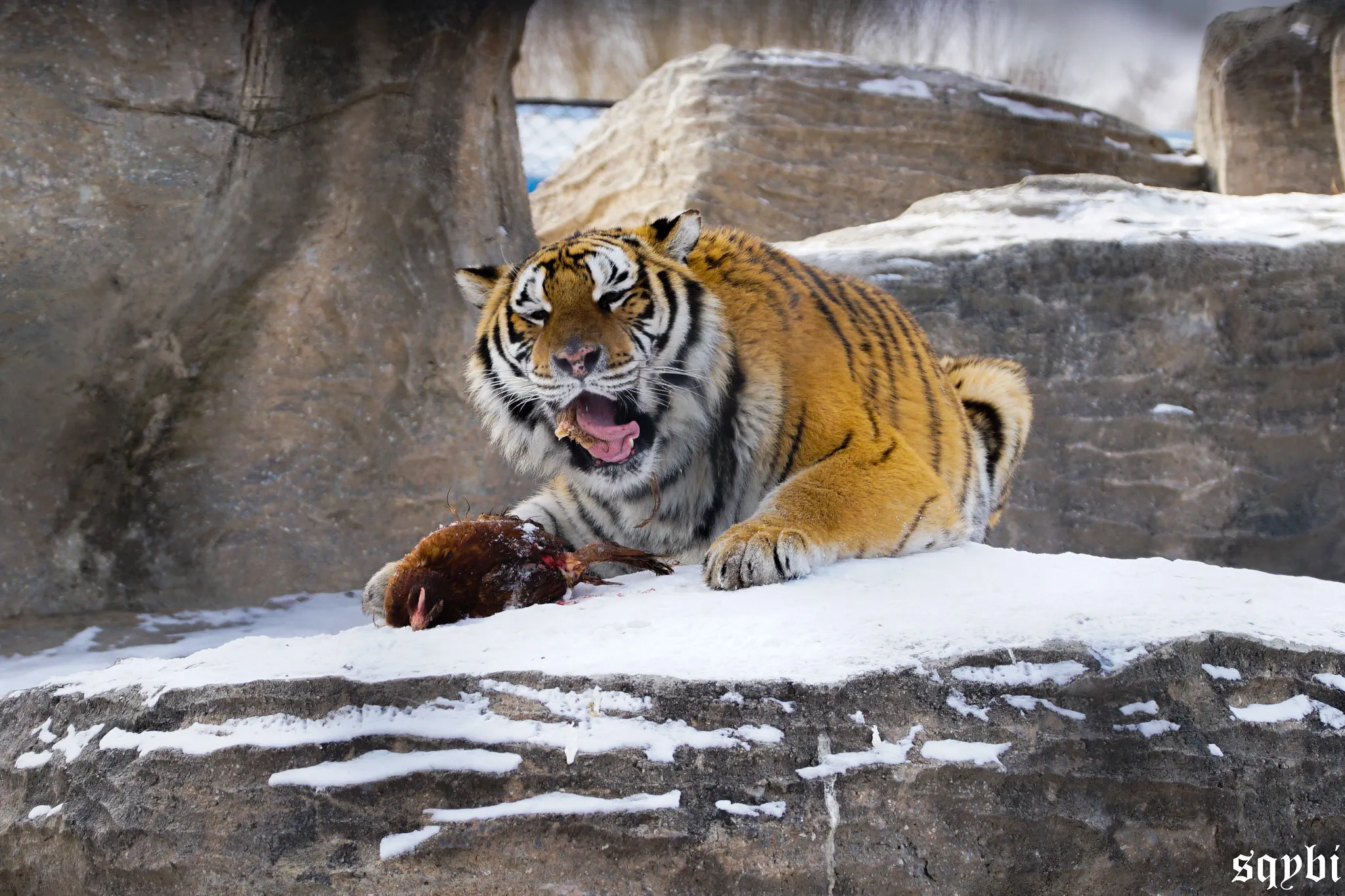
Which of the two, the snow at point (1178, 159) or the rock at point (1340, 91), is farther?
the snow at point (1178, 159)

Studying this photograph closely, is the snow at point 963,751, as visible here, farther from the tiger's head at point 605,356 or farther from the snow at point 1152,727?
the tiger's head at point 605,356

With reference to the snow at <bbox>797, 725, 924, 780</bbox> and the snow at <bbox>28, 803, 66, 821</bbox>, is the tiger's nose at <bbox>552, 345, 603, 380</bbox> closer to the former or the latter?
the snow at <bbox>797, 725, 924, 780</bbox>

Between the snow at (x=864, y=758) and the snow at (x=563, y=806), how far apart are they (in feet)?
0.49

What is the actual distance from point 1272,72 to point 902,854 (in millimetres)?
5689

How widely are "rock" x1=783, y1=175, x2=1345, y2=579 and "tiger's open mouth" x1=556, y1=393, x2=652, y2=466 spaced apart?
189 cm

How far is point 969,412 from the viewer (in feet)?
8.54

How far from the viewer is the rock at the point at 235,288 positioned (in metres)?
2.94

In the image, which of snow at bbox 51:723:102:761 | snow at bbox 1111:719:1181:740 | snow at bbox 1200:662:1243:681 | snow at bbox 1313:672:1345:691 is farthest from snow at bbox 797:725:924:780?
snow at bbox 51:723:102:761

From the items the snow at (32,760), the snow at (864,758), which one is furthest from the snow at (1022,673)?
the snow at (32,760)

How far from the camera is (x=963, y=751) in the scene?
1.22 m

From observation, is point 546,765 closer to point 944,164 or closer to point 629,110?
point 944,164

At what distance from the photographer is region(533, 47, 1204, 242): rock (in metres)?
5.71

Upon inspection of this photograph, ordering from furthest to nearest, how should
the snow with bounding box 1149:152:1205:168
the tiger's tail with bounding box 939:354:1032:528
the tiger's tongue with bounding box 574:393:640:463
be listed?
the snow with bounding box 1149:152:1205:168, the tiger's tail with bounding box 939:354:1032:528, the tiger's tongue with bounding box 574:393:640:463

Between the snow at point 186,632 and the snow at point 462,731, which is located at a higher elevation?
the snow at point 462,731
